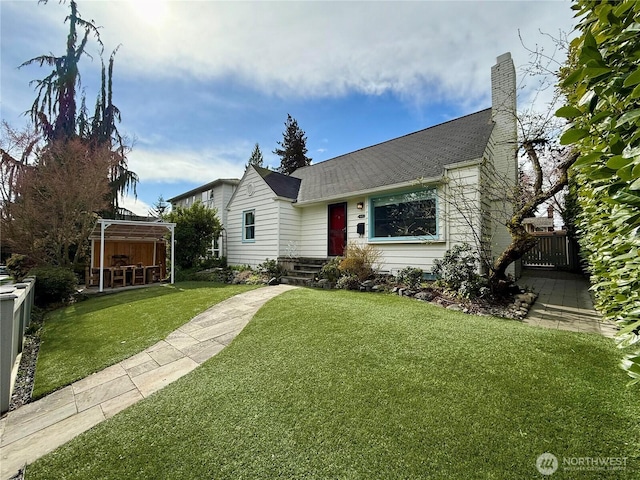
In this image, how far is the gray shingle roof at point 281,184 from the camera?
34.7 feet

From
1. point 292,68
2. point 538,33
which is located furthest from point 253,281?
point 538,33

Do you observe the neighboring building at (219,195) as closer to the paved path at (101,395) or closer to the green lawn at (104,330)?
the green lawn at (104,330)

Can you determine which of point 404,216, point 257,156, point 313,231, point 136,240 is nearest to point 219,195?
point 136,240

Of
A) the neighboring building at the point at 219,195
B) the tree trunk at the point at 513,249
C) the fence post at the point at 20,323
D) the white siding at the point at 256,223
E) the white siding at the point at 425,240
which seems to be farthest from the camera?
the neighboring building at the point at 219,195

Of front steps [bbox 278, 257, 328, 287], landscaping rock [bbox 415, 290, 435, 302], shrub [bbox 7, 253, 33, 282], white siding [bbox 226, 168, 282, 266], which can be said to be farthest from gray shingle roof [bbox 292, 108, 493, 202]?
shrub [bbox 7, 253, 33, 282]

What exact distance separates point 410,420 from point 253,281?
314 inches

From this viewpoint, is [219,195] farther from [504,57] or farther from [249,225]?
[504,57]

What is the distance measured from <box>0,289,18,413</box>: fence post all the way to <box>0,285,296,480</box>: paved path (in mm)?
233

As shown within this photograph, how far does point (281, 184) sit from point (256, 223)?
2034 millimetres

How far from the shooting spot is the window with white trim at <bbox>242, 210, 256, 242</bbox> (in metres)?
11.5

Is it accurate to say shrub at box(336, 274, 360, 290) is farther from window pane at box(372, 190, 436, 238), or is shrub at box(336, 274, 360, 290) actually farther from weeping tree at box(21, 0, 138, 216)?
weeping tree at box(21, 0, 138, 216)

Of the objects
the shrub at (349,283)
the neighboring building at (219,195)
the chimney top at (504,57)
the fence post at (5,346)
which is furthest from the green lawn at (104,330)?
the chimney top at (504,57)

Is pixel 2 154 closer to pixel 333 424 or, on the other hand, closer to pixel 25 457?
pixel 25 457

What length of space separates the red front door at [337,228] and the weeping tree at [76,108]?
10.8 m
